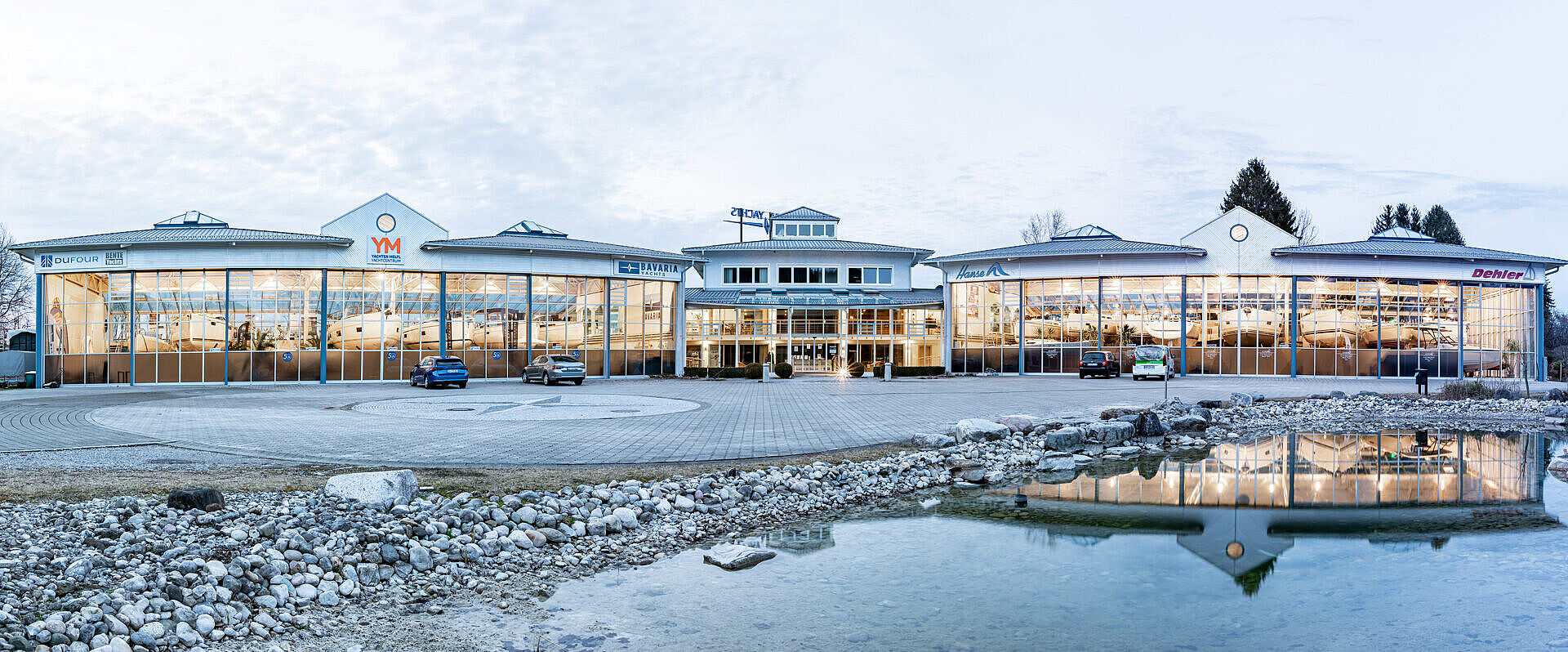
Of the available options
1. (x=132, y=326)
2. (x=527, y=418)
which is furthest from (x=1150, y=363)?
(x=132, y=326)

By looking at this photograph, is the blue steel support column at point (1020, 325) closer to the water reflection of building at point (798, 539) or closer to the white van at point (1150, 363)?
the white van at point (1150, 363)

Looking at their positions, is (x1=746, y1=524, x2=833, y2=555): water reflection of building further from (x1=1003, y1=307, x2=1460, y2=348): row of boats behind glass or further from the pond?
(x1=1003, y1=307, x2=1460, y2=348): row of boats behind glass

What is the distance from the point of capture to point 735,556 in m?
8.21

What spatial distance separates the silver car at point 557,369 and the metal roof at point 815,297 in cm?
1357

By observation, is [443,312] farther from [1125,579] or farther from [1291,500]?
[1125,579]

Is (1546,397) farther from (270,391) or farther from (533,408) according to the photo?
(270,391)

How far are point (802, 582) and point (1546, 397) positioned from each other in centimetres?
3128

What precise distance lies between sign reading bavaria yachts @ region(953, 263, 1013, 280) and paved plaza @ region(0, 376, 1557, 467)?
1523 centimetres

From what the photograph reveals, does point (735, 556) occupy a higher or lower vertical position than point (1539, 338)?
lower

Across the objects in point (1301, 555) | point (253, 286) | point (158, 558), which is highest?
point (253, 286)

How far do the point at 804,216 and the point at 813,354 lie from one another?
443 inches

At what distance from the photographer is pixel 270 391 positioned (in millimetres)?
32438

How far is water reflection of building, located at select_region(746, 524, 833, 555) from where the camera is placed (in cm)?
895

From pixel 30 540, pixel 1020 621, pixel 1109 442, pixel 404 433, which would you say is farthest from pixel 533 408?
pixel 1020 621
